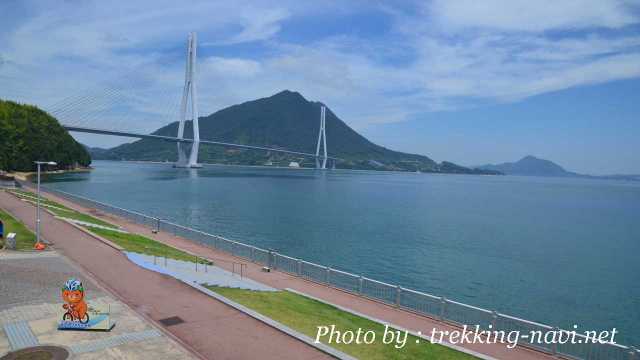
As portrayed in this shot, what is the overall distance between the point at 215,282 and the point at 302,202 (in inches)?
2038

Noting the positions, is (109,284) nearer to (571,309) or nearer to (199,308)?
(199,308)

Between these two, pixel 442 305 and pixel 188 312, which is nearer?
pixel 188 312

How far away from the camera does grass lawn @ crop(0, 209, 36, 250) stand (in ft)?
70.1

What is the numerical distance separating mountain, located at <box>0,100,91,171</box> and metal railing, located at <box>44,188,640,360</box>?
3107 inches

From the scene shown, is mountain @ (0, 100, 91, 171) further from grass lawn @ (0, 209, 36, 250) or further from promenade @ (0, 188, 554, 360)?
promenade @ (0, 188, 554, 360)

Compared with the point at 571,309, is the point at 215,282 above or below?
above

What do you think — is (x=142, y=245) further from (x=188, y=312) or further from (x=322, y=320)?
(x=322, y=320)

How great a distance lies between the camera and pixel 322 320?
47.3 feet

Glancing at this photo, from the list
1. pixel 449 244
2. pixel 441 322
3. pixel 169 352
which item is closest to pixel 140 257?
pixel 169 352

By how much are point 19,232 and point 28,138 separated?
3345 inches

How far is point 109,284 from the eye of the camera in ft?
53.6

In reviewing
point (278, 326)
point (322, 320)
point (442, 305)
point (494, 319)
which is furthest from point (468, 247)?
point (278, 326)

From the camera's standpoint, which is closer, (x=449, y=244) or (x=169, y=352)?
(x=169, y=352)

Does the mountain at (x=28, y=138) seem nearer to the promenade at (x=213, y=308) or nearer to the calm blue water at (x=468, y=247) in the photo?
the calm blue water at (x=468, y=247)
